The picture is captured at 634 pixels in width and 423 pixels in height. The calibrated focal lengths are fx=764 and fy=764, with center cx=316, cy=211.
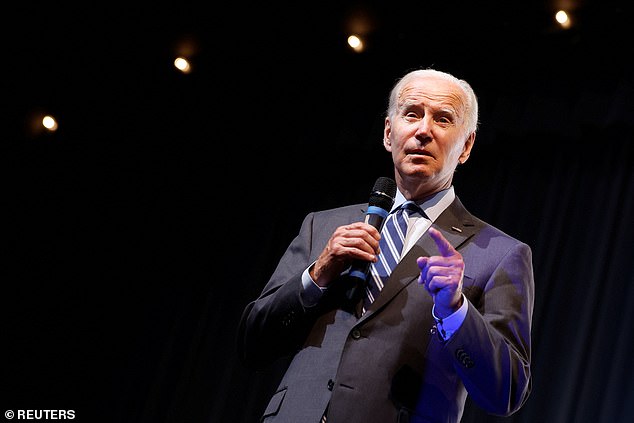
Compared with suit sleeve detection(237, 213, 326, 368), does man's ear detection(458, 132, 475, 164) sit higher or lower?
higher

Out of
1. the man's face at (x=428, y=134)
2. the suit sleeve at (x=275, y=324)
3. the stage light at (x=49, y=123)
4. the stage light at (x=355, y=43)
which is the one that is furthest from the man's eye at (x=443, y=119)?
the stage light at (x=49, y=123)

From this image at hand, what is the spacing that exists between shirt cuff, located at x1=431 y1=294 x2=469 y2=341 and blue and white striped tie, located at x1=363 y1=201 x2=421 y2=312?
8.6 inches

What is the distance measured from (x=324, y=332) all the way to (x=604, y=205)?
8.15ft

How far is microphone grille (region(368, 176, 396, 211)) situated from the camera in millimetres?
1930

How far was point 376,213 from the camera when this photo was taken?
190cm

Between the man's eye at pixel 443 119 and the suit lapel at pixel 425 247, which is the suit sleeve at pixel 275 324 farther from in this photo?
the man's eye at pixel 443 119

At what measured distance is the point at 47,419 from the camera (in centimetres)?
479

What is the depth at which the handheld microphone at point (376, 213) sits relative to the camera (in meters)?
1.81

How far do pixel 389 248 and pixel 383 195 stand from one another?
5.3 inches

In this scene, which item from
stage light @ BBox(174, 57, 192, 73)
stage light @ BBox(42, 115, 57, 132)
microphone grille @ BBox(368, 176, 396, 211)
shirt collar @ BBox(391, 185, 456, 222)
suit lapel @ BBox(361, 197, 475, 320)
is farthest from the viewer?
stage light @ BBox(42, 115, 57, 132)

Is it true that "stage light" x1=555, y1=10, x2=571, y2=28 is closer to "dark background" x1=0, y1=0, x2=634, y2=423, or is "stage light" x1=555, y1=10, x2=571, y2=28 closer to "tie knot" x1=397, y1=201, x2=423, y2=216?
"dark background" x1=0, y1=0, x2=634, y2=423

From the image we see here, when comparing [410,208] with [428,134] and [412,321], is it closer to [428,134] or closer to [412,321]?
[428,134]

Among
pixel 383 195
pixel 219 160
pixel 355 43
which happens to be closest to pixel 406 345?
A: pixel 383 195

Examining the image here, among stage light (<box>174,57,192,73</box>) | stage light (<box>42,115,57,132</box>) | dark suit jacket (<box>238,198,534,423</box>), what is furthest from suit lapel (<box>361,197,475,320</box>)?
stage light (<box>42,115,57,132</box>)
